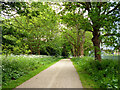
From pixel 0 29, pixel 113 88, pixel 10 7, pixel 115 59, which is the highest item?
pixel 10 7

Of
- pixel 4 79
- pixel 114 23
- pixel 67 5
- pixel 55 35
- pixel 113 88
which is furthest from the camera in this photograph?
pixel 55 35

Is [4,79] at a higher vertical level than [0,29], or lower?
lower

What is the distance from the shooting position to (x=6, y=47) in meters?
9.88

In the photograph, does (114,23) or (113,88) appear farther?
(114,23)

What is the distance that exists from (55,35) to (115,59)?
75.6ft

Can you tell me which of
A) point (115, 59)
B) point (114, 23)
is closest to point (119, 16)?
point (114, 23)

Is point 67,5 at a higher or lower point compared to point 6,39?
higher

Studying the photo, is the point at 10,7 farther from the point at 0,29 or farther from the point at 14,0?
the point at 0,29

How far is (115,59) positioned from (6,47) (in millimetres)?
9326

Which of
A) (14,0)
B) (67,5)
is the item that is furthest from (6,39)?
(67,5)

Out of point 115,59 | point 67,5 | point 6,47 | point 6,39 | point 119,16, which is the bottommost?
point 115,59

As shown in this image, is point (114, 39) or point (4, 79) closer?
point (4, 79)

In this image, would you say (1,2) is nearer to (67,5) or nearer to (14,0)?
(14,0)

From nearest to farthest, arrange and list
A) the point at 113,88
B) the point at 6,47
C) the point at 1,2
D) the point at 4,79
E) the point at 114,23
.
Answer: the point at 113,88 → the point at 4,79 → the point at 1,2 → the point at 114,23 → the point at 6,47
